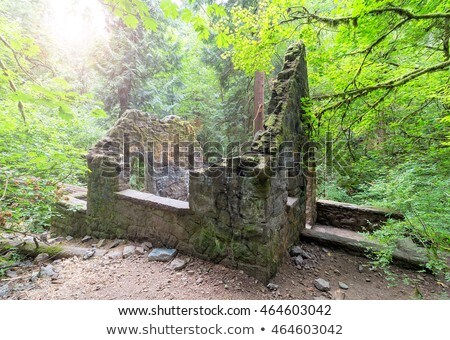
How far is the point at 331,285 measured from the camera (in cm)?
320

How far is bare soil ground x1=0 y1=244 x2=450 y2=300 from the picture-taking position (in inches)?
109

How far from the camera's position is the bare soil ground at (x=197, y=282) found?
9.11 ft

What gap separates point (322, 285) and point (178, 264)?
6.52 feet

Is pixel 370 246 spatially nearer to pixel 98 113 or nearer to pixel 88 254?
pixel 98 113

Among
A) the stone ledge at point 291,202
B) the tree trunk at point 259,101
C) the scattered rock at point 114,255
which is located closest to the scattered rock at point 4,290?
the scattered rock at point 114,255

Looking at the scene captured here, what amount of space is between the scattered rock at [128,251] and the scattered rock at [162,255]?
380 millimetres

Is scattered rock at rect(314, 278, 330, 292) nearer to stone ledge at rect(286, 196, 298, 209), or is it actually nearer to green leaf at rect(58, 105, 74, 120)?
stone ledge at rect(286, 196, 298, 209)

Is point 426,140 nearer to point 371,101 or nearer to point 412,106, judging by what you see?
point 412,106

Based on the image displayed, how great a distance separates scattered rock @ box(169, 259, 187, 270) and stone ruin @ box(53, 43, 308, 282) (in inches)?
7.5

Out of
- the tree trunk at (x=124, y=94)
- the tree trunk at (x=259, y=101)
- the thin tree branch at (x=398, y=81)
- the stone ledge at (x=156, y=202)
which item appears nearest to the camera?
the thin tree branch at (x=398, y=81)

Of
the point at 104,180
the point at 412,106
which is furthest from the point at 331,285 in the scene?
the point at 104,180

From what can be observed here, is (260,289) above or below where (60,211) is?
below

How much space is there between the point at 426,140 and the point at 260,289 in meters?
3.61

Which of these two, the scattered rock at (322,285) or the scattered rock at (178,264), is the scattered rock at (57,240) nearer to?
the scattered rock at (178,264)
